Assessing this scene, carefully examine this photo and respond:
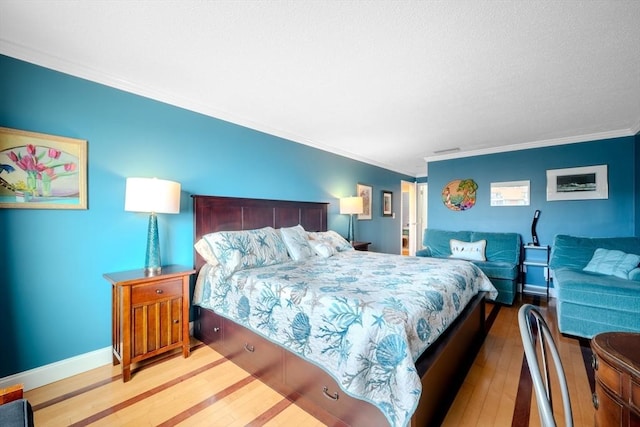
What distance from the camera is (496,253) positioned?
13.6ft

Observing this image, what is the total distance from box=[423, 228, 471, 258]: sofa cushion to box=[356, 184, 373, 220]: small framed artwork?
1.18 metres

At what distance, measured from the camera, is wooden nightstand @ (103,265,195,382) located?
6.41ft

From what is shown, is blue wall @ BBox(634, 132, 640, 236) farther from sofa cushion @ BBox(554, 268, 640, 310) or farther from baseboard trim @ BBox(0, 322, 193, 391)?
baseboard trim @ BBox(0, 322, 193, 391)

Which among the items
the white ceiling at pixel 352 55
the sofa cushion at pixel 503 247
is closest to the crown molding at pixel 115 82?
the white ceiling at pixel 352 55

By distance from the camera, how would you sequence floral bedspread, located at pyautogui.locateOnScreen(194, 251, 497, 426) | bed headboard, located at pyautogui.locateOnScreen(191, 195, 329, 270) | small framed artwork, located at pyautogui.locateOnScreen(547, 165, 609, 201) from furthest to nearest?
small framed artwork, located at pyautogui.locateOnScreen(547, 165, 609, 201) → bed headboard, located at pyautogui.locateOnScreen(191, 195, 329, 270) → floral bedspread, located at pyautogui.locateOnScreen(194, 251, 497, 426)

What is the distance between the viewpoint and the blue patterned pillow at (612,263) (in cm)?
276

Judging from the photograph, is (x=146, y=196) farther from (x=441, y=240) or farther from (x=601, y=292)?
(x=441, y=240)

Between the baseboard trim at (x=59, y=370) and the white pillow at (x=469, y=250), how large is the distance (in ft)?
14.7

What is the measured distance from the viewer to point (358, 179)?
16.5 feet

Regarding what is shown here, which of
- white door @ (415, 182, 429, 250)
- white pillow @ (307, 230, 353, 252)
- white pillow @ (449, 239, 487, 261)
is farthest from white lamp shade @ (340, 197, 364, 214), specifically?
white door @ (415, 182, 429, 250)

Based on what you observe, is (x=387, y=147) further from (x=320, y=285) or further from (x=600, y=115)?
(x=320, y=285)

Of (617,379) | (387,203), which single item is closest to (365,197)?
(387,203)

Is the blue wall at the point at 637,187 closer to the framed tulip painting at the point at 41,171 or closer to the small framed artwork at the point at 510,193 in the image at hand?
the small framed artwork at the point at 510,193

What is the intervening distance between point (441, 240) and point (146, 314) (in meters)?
4.32
